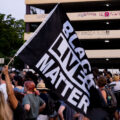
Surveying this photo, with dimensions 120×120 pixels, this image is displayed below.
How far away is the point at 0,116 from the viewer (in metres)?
4.73

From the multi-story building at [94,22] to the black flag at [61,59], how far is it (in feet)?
142

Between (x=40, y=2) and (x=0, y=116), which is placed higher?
(x=40, y=2)

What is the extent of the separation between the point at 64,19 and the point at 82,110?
113 centimetres

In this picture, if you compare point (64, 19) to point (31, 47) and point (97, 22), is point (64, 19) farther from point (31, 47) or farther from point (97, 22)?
point (97, 22)

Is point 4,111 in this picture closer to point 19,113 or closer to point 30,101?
point 19,113

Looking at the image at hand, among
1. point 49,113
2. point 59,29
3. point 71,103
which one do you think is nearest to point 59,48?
point 59,29

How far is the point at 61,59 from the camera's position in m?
5.17

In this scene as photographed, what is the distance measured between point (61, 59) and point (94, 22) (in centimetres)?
4485

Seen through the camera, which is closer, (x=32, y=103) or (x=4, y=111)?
(x=4, y=111)

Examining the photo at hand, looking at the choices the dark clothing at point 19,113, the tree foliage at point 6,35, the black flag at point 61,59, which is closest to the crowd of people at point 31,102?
the dark clothing at point 19,113

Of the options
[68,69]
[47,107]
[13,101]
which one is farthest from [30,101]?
[13,101]

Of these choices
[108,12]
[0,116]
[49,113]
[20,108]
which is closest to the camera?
[0,116]

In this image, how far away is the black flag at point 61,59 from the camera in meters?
4.98

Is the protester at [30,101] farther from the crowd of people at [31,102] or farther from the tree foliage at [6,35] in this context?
the tree foliage at [6,35]
